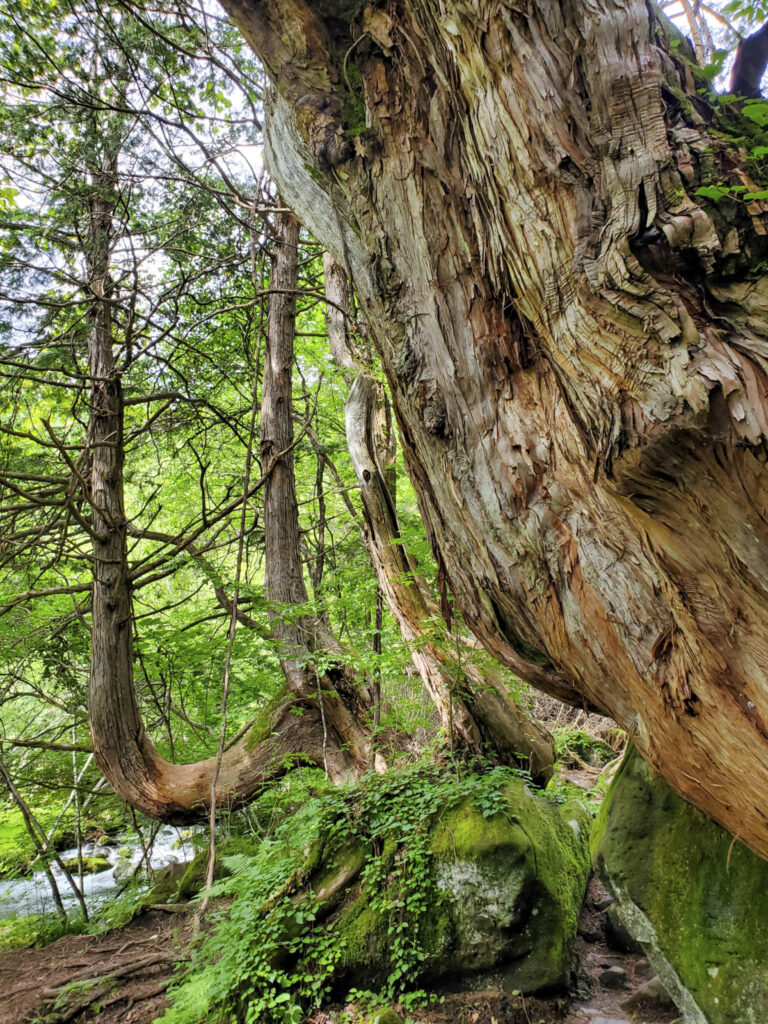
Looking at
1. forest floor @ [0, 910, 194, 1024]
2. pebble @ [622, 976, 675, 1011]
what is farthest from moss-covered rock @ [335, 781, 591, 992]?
forest floor @ [0, 910, 194, 1024]

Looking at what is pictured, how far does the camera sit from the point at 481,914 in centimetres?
392

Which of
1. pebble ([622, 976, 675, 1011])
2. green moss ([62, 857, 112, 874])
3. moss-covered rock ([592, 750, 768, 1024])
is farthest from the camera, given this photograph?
green moss ([62, 857, 112, 874])

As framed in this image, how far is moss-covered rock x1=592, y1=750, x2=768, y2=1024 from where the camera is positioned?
2598 millimetres

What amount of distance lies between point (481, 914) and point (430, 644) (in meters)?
1.91

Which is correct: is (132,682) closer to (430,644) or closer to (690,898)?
(430,644)

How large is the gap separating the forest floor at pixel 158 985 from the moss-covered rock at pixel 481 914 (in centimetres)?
17

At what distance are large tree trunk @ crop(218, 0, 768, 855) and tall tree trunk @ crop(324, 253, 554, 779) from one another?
81.1 inches

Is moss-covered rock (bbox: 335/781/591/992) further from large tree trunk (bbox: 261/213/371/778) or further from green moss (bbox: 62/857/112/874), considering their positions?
green moss (bbox: 62/857/112/874)

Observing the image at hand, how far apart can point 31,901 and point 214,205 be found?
8.45m

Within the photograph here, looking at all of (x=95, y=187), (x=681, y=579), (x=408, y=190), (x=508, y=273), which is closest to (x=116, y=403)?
(x=95, y=187)

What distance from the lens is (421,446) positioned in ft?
8.48

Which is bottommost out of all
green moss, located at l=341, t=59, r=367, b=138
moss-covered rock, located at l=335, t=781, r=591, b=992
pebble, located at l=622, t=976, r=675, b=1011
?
pebble, located at l=622, t=976, r=675, b=1011

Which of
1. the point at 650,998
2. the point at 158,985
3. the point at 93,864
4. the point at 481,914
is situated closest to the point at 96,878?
the point at 93,864

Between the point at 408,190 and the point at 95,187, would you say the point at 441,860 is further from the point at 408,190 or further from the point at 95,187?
the point at 95,187
